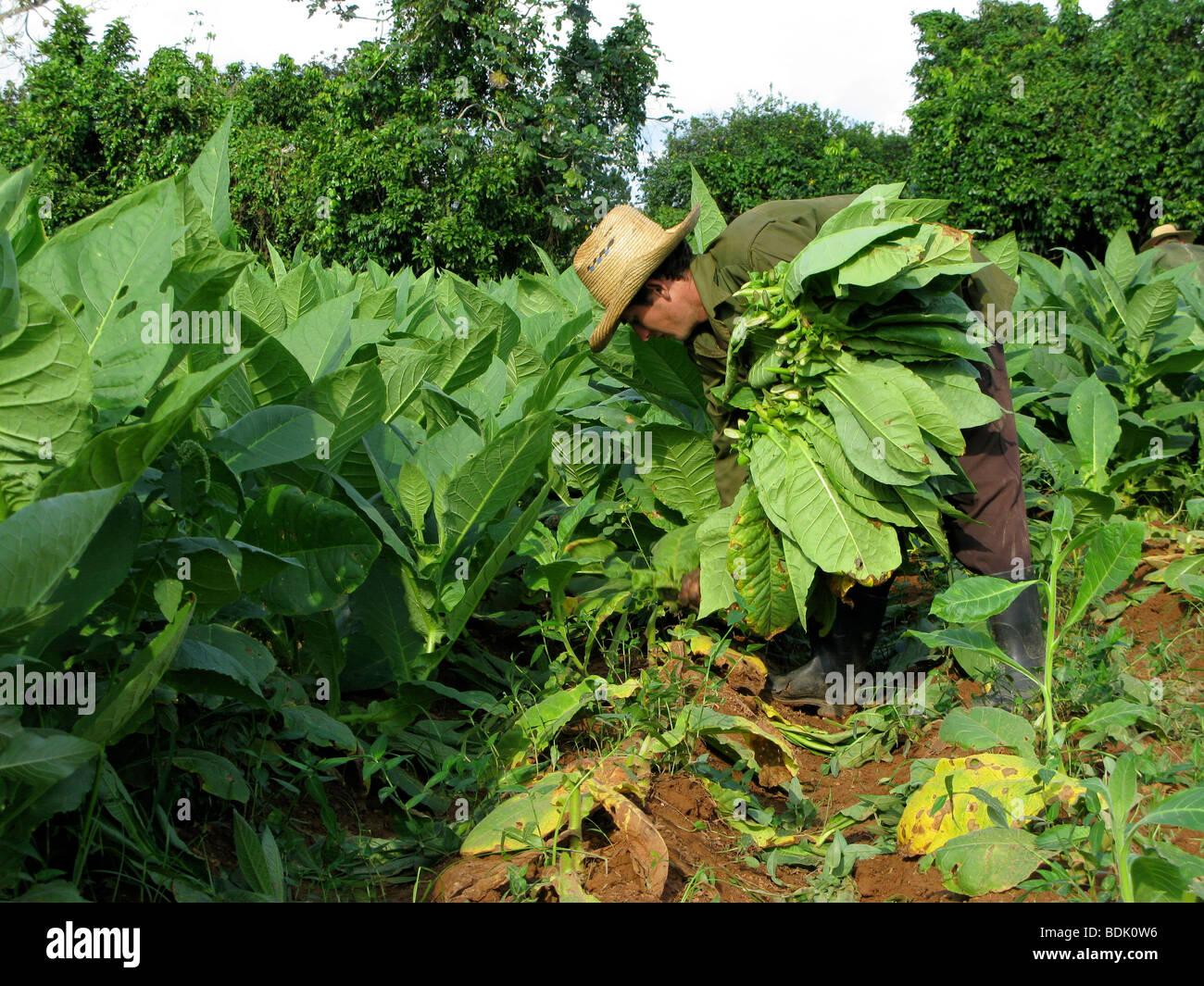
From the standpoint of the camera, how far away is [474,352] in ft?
9.23

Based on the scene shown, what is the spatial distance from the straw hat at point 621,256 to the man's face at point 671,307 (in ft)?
0.20

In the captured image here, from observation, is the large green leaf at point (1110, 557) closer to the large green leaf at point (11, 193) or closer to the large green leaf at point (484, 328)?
the large green leaf at point (484, 328)

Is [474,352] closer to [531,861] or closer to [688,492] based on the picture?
[688,492]

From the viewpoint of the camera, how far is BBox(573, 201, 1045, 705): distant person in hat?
8.74 feet

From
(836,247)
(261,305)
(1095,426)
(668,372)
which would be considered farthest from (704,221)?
(261,305)

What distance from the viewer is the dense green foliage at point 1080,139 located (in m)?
15.8

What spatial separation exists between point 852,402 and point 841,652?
2.69 feet

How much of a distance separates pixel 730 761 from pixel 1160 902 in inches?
42.1

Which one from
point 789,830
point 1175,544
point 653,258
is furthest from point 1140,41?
point 789,830

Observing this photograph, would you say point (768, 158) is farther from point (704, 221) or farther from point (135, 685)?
point (135, 685)

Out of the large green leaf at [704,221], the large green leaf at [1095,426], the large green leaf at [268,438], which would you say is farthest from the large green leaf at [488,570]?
the large green leaf at [1095,426]

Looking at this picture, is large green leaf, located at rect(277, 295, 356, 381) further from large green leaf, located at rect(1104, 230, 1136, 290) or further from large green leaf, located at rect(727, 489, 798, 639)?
large green leaf, located at rect(1104, 230, 1136, 290)

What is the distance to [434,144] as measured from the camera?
13852 millimetres
